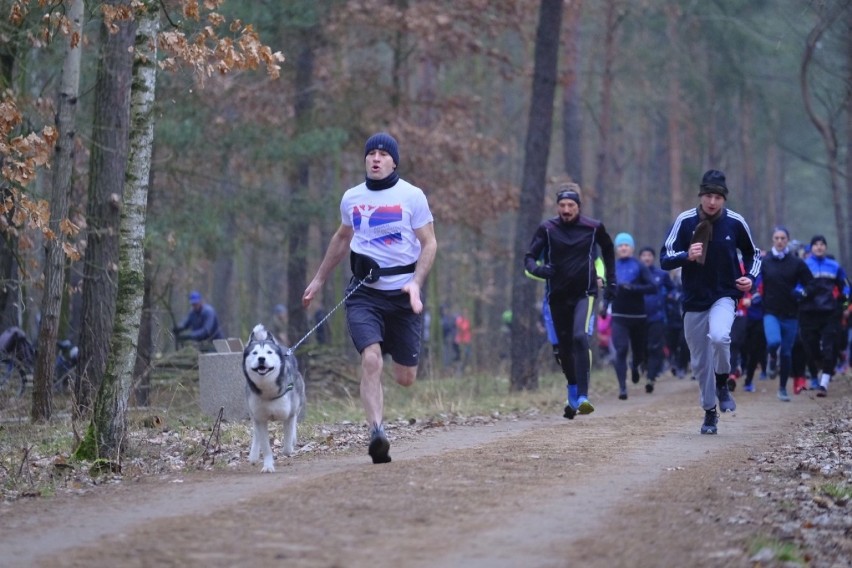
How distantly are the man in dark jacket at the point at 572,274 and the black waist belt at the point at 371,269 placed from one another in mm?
4155

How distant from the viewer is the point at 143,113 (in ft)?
34.8

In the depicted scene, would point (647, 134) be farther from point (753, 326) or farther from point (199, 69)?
point (199, 69)

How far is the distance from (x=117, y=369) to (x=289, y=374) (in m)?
1.61

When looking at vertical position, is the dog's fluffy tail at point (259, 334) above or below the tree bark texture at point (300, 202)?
below

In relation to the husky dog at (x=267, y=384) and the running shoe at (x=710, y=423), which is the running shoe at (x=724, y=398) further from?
the husky dog at (x=267, y=384)

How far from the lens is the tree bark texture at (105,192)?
15672 millimetres

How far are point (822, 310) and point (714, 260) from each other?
26.1ft

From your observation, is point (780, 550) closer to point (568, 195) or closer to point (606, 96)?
point (568, 195)

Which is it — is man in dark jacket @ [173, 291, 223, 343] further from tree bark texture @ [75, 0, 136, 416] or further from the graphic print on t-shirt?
the graphic print on t-shirt

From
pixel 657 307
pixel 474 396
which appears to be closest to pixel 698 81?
pixel 657 307

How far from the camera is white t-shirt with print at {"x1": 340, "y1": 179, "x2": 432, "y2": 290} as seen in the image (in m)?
9.77

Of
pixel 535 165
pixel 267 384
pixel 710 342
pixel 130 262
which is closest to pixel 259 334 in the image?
pixel 267 384

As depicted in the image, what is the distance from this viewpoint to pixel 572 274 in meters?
13.9

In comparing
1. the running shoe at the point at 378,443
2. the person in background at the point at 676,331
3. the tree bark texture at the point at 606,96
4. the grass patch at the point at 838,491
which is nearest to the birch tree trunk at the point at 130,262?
the running shoe at the point at 378,443
